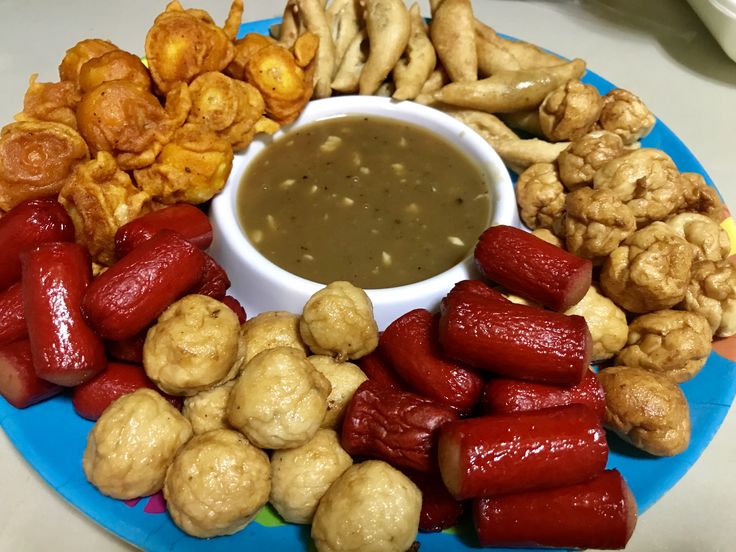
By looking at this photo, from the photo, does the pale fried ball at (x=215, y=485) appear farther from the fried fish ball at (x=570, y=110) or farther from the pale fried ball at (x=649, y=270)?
the fried fish ball at (x=570, y=110)

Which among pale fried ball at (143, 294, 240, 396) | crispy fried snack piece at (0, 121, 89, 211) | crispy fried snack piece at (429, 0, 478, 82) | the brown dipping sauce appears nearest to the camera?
pale fried ball at (143, 294, 240, 396)

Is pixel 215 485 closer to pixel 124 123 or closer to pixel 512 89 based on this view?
pixel 124 123

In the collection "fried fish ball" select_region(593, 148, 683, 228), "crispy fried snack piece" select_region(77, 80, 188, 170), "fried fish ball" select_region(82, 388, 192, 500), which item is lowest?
"fried fish ball" select_region(82, 388, 192, 500)

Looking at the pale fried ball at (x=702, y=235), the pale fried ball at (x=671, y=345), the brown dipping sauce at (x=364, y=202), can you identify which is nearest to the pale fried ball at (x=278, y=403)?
the brown dipping sauce at (x=364, y=202)

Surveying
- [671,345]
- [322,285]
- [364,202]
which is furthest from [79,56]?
[671,345]

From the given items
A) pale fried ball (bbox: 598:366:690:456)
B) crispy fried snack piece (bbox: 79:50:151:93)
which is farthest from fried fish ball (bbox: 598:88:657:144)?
crispy fried snack piece (bbox: 79:50:151:93)

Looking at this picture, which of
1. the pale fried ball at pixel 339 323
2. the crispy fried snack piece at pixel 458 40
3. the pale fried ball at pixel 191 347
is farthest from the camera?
the crispy fried snack piece at pixel 458 40

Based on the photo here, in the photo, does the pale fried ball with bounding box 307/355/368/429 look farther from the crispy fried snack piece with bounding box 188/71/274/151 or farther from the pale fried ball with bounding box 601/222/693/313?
the crispy fried snack piece with bounding box 188/71/274/151
